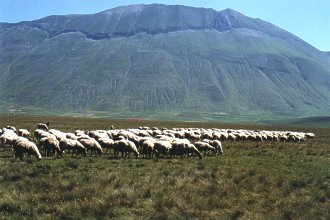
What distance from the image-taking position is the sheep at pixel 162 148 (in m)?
26.8

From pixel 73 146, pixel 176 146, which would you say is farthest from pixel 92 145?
pixel 176 146

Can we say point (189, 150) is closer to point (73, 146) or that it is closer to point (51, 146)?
point (73, 146)

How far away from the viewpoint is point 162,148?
87.8 ft

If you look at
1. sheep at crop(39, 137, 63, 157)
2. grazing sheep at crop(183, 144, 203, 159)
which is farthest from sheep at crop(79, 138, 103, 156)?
grazing sheep at crop(183, 144, 203, 159)

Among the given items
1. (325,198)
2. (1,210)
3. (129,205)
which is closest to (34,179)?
(1,210)

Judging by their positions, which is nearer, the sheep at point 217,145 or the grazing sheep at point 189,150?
the grazing sheep at point 189,150

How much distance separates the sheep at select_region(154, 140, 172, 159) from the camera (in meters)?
26.8

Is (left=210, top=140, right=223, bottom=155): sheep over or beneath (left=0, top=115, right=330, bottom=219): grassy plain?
beneath

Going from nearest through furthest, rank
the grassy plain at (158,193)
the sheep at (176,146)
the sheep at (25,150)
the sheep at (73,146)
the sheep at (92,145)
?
the grassy plain at (158,193) → the sheep at (25,150) → the sheep at (73,146) → the sheep at (92,145) → the sheep at (176,146)

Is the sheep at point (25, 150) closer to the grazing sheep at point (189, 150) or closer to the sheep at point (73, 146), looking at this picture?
the sheep at point (73, 146)

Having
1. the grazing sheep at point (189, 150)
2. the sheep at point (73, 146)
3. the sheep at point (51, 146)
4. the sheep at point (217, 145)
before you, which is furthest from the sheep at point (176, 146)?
the sheep at point (51, 146)

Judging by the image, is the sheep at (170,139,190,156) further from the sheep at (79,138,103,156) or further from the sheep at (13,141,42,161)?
the sheep at (13,141,42,161)

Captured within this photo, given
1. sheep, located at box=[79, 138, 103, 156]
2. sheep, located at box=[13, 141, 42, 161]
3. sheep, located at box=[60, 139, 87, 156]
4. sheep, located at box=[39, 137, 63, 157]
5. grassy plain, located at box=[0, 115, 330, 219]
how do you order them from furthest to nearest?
sheep, located at box=[79, 138, 103, 156], sheep, located at box=[60, 139, 87, 156], sheep, located at box=[39, 137, 63, 157], sheep, located at box=[13, 141, 42, 161], grassy plain, located at box=[0, 115, 330, 219]

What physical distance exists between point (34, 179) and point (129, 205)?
4767 millimetres
